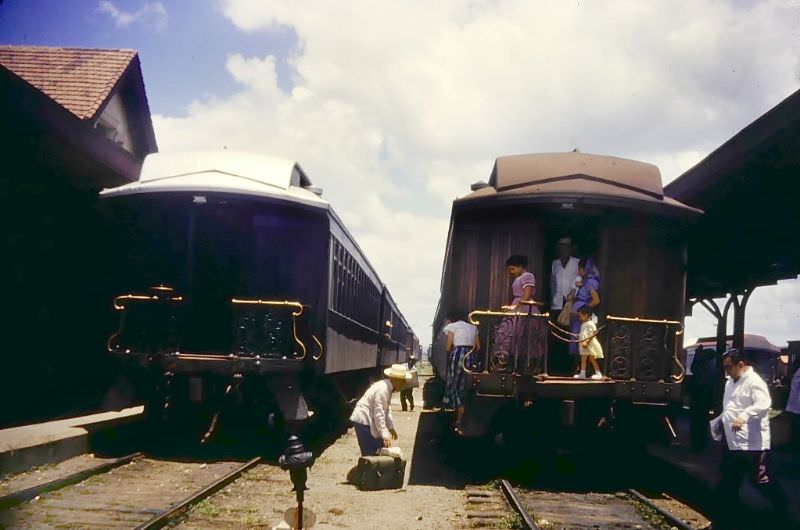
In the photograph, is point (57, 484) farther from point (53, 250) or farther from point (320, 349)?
point (53, 250)

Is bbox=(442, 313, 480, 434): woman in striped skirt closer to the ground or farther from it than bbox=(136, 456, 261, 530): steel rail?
farther from it

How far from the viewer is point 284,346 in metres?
8.26

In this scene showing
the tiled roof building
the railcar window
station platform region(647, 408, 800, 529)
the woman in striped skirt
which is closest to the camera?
station platform region(647, 408, 800, 529)

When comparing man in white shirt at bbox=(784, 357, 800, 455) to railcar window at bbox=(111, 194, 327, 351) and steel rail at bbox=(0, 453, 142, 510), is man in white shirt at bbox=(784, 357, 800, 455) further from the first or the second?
steel rail at bbox=(0, 453, 142, 510)

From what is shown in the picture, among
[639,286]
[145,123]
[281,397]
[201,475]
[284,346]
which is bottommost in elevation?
[201,475]

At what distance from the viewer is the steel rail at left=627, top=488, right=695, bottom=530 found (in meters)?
5.82

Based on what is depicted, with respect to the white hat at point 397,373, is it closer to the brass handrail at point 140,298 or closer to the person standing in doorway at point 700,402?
the brass handrail at point 140,298

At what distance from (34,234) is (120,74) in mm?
8444

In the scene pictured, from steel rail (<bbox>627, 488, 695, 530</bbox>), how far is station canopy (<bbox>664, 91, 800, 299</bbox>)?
409 cm

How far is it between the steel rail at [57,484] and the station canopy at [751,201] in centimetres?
798

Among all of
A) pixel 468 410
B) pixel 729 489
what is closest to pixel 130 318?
pixel 468 410

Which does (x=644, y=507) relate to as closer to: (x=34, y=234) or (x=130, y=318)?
(x=130, y=318)

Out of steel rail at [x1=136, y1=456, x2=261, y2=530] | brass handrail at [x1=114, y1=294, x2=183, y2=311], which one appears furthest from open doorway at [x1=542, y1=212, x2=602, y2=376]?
brass handrail at [x1=114, y1=294, x2=183, y2=311]

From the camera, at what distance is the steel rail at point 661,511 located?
5816 millimetres
